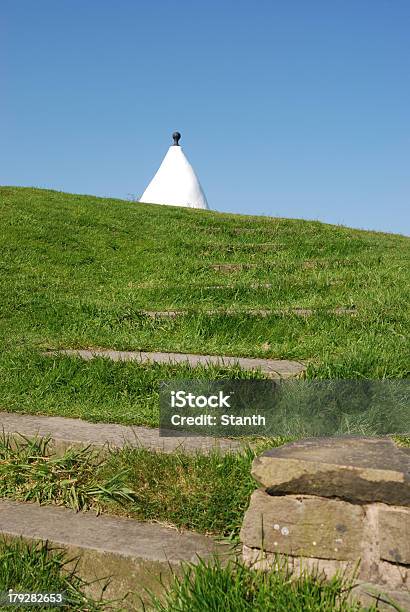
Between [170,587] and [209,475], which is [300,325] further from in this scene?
[170,587]

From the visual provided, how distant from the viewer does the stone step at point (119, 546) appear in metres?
2.72

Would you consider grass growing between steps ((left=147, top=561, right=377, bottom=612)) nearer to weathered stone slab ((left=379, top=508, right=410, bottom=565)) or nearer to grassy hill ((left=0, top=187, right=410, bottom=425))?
weathered stone slab ((left=379, top=508, right=410, bottom=565))

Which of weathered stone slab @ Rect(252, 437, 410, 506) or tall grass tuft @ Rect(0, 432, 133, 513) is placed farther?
tall grass tuft @ Rect(0, 432, 133, 513)

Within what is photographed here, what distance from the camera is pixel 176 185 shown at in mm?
22734

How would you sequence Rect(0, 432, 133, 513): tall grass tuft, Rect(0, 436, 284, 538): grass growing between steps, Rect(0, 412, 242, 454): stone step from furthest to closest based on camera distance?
Rect(0, 412, 242, 454): stone step, Rect(0, 432, 133, 513): tall grass tuft, Rect(0, 436, 284, 538): grass growing between steps

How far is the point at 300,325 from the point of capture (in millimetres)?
5539

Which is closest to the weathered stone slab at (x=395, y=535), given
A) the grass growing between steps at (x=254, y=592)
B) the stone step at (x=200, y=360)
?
the grass growing between steps at (x=254, y=592)

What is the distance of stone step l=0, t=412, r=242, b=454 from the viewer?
338 centimetres

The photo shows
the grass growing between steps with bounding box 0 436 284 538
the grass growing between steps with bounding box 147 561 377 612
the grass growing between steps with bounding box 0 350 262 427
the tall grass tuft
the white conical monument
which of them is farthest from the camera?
the white conical monument

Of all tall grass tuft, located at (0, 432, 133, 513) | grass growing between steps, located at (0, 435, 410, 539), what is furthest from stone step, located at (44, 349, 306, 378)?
tall grass tuft, located at (0, 432, 133, 513)

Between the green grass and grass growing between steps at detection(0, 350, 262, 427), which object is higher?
grass growing between steps at detection(0, 350, 262, 427)

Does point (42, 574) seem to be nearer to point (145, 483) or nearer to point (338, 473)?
point (145, 483)

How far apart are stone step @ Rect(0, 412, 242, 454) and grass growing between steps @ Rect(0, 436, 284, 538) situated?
0.23 feet

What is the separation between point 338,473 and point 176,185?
20.9 meters
